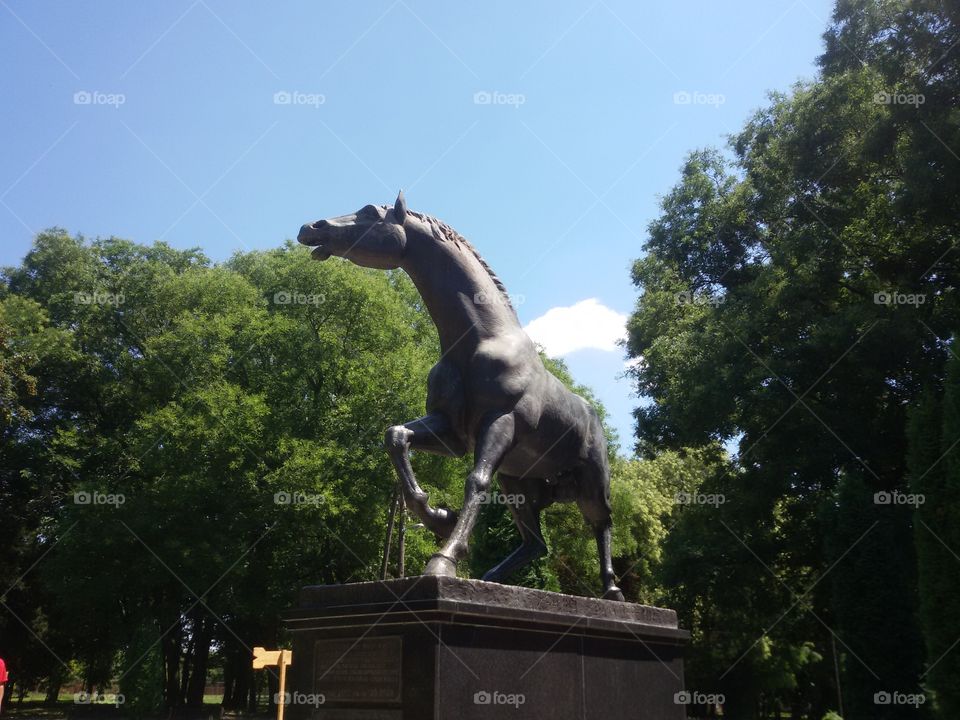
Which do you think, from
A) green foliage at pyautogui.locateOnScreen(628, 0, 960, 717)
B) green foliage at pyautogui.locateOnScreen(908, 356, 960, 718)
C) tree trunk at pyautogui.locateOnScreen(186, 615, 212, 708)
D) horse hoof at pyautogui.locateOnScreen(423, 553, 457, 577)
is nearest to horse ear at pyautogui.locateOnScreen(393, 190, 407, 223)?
horse hoof at pyautogui.locateOnScreen(423, 553, 457, 577)

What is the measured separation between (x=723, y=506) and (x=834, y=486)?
9.72 ft

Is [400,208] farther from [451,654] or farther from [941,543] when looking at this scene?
[941,543]

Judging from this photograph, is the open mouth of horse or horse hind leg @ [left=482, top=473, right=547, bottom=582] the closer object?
the open mouth of horse

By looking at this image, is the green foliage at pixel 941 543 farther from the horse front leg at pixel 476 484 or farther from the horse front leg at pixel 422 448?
the horse front leg at pixel 422 448

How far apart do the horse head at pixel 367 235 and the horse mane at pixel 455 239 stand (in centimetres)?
15

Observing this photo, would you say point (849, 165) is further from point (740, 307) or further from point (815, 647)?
point (815, 647)

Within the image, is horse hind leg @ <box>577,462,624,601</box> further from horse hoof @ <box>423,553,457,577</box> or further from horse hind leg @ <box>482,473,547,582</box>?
horse hoof @ <box>423,553,457,577</box>

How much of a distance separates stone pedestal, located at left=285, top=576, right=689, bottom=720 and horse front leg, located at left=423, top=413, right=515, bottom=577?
0.84 ft

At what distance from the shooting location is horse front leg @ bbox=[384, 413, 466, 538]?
6398 mm

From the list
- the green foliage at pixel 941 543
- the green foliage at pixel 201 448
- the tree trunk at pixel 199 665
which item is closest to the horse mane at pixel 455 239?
the green foliage at pixel 941 543

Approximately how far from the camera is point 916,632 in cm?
1972

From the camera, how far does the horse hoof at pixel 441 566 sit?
Result: 5754 mm

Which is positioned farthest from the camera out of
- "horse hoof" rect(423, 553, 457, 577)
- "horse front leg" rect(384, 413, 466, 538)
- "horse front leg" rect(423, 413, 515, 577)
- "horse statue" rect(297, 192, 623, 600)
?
"horse statue" rect(297, 192, 623, 600)

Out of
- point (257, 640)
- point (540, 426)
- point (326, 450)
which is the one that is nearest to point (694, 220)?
point (326, 450)
